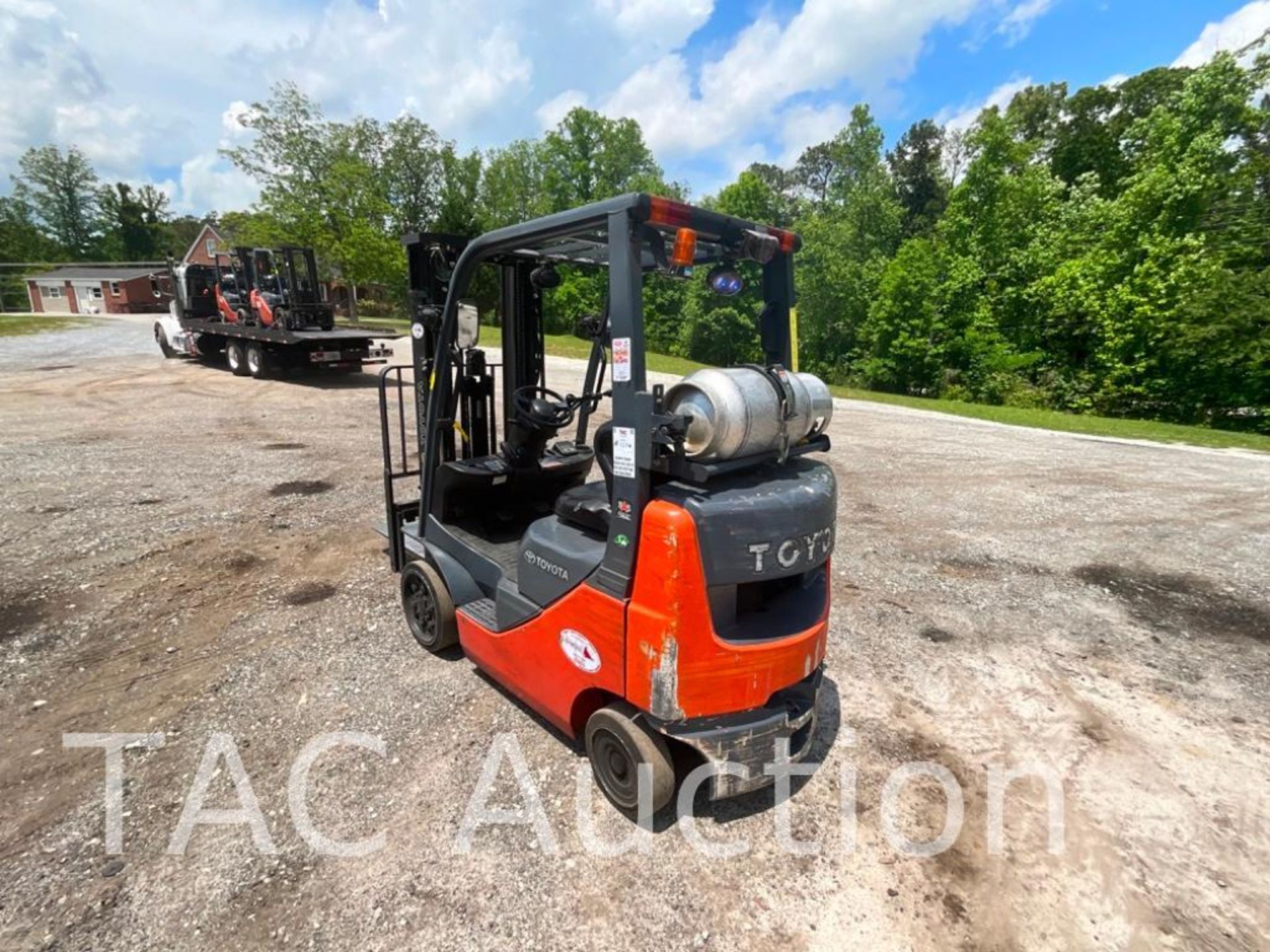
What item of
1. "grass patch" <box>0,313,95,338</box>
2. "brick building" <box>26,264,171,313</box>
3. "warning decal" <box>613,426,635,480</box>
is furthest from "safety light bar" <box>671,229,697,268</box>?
"brick building" <box>26,264,171,313</box>

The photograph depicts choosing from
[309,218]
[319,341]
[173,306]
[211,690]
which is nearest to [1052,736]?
[211,690]

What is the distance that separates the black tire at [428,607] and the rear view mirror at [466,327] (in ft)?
4.83

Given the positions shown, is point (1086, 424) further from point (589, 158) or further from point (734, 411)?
point (589, 158)

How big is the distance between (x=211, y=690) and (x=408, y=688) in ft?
3.73

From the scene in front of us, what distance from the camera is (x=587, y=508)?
2971 millimetres

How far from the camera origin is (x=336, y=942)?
216 centimetres

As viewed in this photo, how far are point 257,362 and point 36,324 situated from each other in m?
25.0

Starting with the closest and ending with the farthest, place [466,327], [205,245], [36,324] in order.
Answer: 1. [466,327]
2. [36,324]
3. [205,245]

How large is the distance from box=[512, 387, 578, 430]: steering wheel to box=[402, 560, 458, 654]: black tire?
1.17 meters

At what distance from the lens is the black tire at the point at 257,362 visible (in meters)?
15.5

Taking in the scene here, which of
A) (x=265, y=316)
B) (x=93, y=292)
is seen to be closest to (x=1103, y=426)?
(x=265, y=316)

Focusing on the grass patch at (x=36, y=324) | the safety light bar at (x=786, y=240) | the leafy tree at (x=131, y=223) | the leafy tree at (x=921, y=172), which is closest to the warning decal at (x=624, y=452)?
the safety light bar at (x=786, y=240)

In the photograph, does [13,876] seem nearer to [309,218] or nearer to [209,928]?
[209,928]

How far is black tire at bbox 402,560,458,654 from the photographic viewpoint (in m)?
3.88
